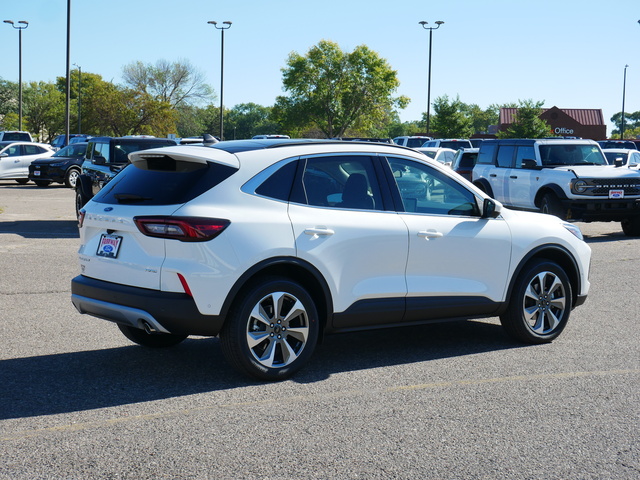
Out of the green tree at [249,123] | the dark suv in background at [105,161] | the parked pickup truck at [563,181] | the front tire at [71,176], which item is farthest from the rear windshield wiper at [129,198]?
the green tree at [249,123]

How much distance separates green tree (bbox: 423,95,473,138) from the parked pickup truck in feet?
147

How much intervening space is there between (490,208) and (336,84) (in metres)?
77.6

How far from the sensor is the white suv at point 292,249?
5.68 metres

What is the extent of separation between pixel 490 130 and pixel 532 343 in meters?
98.6

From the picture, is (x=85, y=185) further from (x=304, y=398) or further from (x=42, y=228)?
(x=304, y=398)

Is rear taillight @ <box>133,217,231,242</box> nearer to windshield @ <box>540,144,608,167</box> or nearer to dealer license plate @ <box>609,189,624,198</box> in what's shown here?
dealer license plate @ <box>609,189,624,198</box>

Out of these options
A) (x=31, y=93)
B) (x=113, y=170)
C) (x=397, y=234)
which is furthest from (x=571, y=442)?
(x=31, y=93)

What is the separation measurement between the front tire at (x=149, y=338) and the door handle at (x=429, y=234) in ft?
6.66

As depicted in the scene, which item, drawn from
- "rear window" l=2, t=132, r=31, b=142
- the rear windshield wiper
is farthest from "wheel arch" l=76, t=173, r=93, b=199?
"rear window" l=2, t=132, r=31, b=142

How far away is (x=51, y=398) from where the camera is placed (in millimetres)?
5555

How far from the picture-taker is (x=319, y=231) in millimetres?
6098

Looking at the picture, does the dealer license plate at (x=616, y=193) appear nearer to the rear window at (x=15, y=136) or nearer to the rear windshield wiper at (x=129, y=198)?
the rear windshield wiper at (x=129, y=198)

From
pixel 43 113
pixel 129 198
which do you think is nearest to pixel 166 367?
pixel 129 198

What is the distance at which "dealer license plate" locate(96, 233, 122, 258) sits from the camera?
595cm
